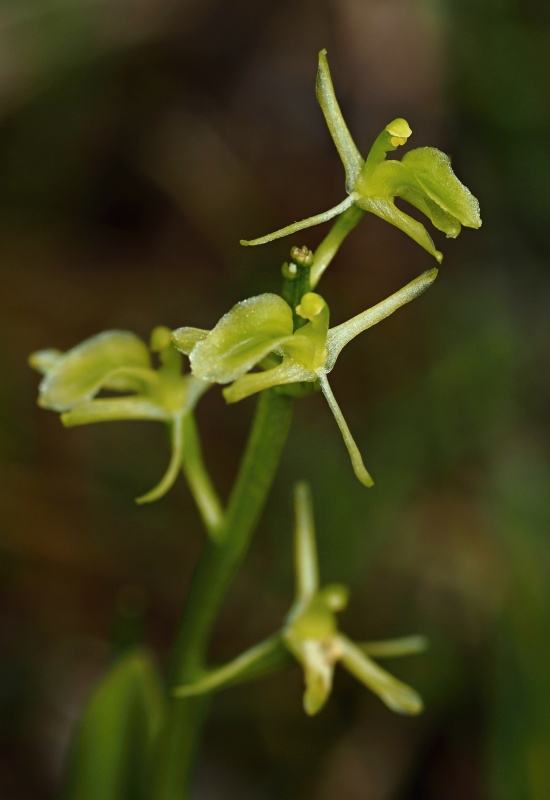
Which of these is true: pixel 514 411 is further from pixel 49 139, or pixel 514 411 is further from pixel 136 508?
pixel 49 139

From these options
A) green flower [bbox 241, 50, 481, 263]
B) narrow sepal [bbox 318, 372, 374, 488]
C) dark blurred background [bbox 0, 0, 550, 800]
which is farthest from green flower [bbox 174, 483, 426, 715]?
dark blurred background [bbox 0, 0, 550, 800]

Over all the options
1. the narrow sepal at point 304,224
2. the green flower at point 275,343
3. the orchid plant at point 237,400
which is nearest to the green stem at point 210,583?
the orchid plant at point 237,400

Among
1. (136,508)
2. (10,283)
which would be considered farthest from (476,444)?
(10,283)

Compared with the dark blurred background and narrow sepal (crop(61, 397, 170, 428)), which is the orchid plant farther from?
the dark blurred background

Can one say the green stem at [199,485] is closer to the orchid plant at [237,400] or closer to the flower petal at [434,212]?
the orchid plant at [237,400]

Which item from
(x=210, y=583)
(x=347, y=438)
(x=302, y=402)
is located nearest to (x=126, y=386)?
(x=210, y=583)

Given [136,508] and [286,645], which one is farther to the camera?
[136,508]

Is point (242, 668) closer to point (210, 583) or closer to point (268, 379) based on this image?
point (210, 583)
